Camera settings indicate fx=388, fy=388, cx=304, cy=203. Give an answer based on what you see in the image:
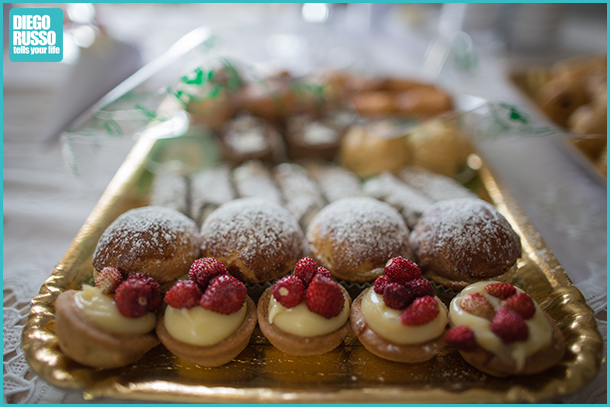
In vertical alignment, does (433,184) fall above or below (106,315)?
above

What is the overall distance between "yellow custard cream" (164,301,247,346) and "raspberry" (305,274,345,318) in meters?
0.28

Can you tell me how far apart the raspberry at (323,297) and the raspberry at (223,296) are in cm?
23

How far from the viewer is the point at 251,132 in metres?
2.45

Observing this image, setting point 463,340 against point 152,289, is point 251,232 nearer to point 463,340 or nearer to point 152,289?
point 152,289

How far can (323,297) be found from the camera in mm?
1240

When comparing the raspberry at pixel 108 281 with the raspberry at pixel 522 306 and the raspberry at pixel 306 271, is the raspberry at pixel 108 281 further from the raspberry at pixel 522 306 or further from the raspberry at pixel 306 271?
the raspberry at pixel 522 306

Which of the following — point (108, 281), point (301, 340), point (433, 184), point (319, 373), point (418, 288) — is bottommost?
point (319, 373)

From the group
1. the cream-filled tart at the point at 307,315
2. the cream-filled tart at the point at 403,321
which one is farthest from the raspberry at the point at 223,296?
the cream-filled tart at the point at 403,321

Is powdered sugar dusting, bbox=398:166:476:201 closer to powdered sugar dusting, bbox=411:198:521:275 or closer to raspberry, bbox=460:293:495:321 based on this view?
powdered sugar dusting, bbox=411:198:521:275

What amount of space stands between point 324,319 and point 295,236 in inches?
17.5

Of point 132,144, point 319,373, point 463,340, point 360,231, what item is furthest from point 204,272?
point 132,144

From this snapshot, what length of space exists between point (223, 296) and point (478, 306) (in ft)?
2.73

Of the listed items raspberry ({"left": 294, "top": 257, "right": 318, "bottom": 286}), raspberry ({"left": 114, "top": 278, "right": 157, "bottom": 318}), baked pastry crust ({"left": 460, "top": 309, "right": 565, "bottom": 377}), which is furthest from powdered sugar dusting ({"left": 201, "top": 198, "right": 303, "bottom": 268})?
baked pastry crust ({"left": 460, "top": 309, "right": 565, "bottom": 377})

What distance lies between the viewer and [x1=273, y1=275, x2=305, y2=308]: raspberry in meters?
1.27
